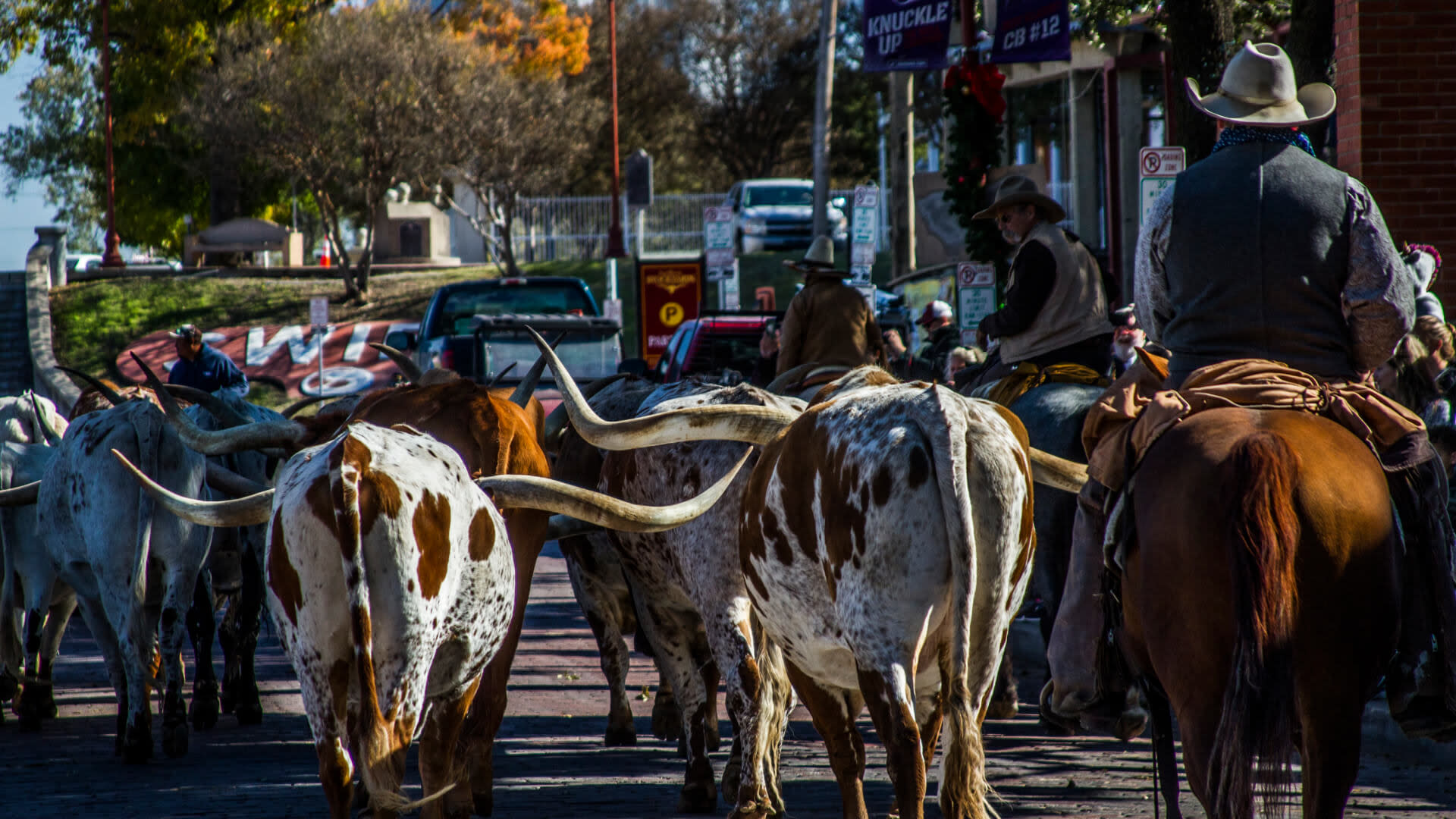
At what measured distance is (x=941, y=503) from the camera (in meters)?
4.76

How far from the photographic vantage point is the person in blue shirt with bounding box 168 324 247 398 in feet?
39.4

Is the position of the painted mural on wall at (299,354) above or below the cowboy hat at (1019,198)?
below

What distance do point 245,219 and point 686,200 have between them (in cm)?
1228

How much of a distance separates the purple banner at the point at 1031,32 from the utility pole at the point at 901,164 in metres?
10.7

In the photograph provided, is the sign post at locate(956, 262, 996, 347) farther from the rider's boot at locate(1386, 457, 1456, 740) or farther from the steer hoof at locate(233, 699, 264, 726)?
the rider's boot at locate(1386, 457, 1456, 740)

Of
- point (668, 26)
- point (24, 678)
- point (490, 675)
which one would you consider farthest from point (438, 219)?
point (490, 675)

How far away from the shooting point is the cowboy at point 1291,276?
4414 millimetres

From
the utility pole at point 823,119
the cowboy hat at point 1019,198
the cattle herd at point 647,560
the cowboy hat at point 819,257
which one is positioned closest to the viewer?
the cattle herd at point 647,560

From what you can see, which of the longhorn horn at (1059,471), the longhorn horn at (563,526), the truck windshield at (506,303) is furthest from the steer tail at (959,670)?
the truck windshield at (506,303)

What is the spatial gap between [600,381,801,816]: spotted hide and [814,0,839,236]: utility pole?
20074 millimetres

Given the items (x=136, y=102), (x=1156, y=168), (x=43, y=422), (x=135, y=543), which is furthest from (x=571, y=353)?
(x=136, y=102)

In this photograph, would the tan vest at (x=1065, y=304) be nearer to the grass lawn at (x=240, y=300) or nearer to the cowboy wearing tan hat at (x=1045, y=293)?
the cowboy wearing tan hat at (x=1045, y=293)

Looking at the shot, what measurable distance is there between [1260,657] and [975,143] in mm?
10810

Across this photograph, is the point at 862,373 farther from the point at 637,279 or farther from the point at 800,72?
the point at 800,72
